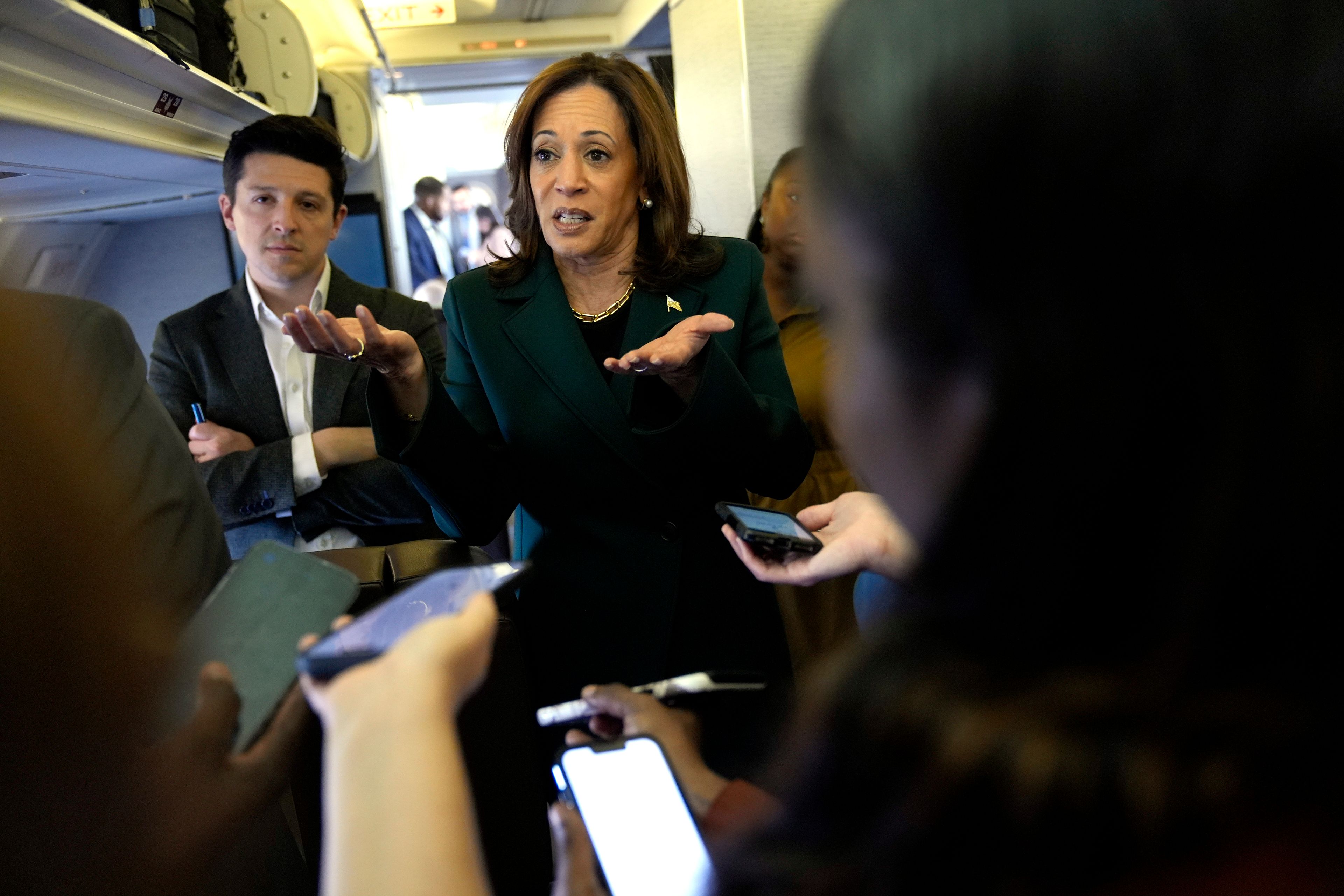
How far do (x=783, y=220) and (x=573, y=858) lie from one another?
2.36 m

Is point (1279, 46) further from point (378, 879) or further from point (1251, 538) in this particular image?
point (378, 879)

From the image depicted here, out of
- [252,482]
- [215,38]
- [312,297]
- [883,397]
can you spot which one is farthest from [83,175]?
[883,397]

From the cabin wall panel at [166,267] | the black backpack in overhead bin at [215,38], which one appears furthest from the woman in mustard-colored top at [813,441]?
the cabin wall panel at [166,267]

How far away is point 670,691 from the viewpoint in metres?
1.13

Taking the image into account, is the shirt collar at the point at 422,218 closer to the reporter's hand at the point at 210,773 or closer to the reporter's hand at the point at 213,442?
the reporter's hand at the point at 213,442

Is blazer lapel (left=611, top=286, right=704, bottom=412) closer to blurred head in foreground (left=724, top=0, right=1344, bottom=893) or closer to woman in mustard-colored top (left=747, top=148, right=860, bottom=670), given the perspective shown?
woman in mustard-colored top (left=747, top=148, right=860, bottom=670)

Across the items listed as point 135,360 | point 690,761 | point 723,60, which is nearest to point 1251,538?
point 690,761

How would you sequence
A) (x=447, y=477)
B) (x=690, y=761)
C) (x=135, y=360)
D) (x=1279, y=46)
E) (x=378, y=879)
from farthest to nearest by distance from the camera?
(x=447, y=477), (x=690, y=761), (x=135, y=360), (x=378, y=879), (x=1279, y=46)

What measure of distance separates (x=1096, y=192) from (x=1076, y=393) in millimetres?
112

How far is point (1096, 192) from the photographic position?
1.68 feet

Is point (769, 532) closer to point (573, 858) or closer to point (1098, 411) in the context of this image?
point (573, 858)

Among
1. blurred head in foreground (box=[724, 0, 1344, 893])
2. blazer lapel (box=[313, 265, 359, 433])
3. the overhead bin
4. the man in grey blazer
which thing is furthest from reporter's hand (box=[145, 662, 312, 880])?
the overhead bin

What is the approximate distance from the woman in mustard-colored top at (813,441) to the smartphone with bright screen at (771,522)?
0.55 metres

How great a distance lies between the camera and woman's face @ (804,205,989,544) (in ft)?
1.96
